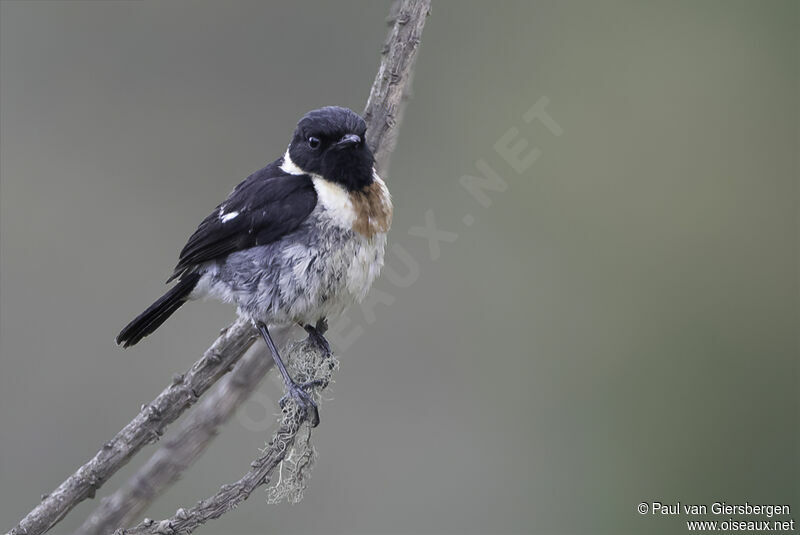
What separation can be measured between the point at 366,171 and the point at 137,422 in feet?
4.43

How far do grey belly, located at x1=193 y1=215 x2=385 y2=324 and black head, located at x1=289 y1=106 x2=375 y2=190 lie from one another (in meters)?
0.23

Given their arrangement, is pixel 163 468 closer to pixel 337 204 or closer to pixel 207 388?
pixel 207 388

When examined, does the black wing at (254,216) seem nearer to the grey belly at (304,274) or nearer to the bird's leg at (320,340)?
the grey belly at (304,274)

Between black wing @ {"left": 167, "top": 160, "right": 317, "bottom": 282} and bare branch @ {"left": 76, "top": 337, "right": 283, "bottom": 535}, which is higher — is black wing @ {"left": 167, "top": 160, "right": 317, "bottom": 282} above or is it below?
above

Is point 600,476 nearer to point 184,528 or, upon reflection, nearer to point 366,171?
point 366,171

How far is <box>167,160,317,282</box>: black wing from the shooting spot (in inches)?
139

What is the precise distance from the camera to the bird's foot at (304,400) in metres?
3.10

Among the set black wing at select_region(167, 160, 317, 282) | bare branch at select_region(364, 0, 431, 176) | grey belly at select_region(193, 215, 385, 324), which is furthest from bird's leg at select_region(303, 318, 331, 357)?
bare branch at select_region(364, 0, 431, 176)

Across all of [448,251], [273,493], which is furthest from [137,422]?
[448,251]

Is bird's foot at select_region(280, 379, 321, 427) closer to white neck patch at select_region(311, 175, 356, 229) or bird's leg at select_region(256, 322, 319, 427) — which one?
bird's leg at select_region(256, 322, 319, 427)

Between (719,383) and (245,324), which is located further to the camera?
(719,383)

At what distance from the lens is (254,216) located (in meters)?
3.58

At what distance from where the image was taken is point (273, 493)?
10.4 feet

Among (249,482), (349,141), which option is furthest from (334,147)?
(249,482)
